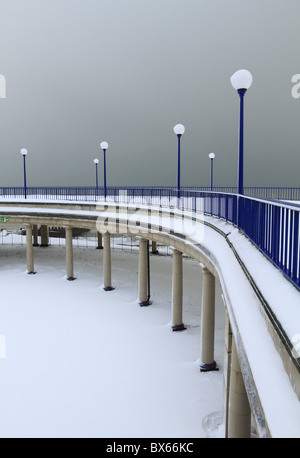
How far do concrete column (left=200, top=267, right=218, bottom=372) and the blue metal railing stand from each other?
106 inches

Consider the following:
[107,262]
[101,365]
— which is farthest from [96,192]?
[101,365]

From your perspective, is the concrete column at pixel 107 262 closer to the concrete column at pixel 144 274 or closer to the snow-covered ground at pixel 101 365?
the snow-covered ground at pixel 101 365

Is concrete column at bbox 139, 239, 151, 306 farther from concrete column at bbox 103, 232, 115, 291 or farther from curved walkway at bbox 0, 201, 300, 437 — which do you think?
curved walkway at bbox 0, 201, 300, 437

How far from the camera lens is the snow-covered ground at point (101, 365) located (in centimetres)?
1157

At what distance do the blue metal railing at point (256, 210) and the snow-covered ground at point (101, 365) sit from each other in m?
6.49

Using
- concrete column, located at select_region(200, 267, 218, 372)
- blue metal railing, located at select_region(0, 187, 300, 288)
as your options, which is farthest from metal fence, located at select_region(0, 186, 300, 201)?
concrete column, located at select_region(200, 267, 218, 372)

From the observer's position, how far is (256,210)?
7824 mm

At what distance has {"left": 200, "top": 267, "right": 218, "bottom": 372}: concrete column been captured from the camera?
46.7ft

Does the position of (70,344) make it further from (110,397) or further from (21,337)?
(110,397)

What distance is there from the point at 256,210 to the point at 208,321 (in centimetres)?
788

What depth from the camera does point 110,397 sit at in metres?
13.0

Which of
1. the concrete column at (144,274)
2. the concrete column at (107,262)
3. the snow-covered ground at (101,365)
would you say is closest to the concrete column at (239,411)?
the snow-covered ground at (101,365)

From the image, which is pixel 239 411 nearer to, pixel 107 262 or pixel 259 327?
pixel 259 327
